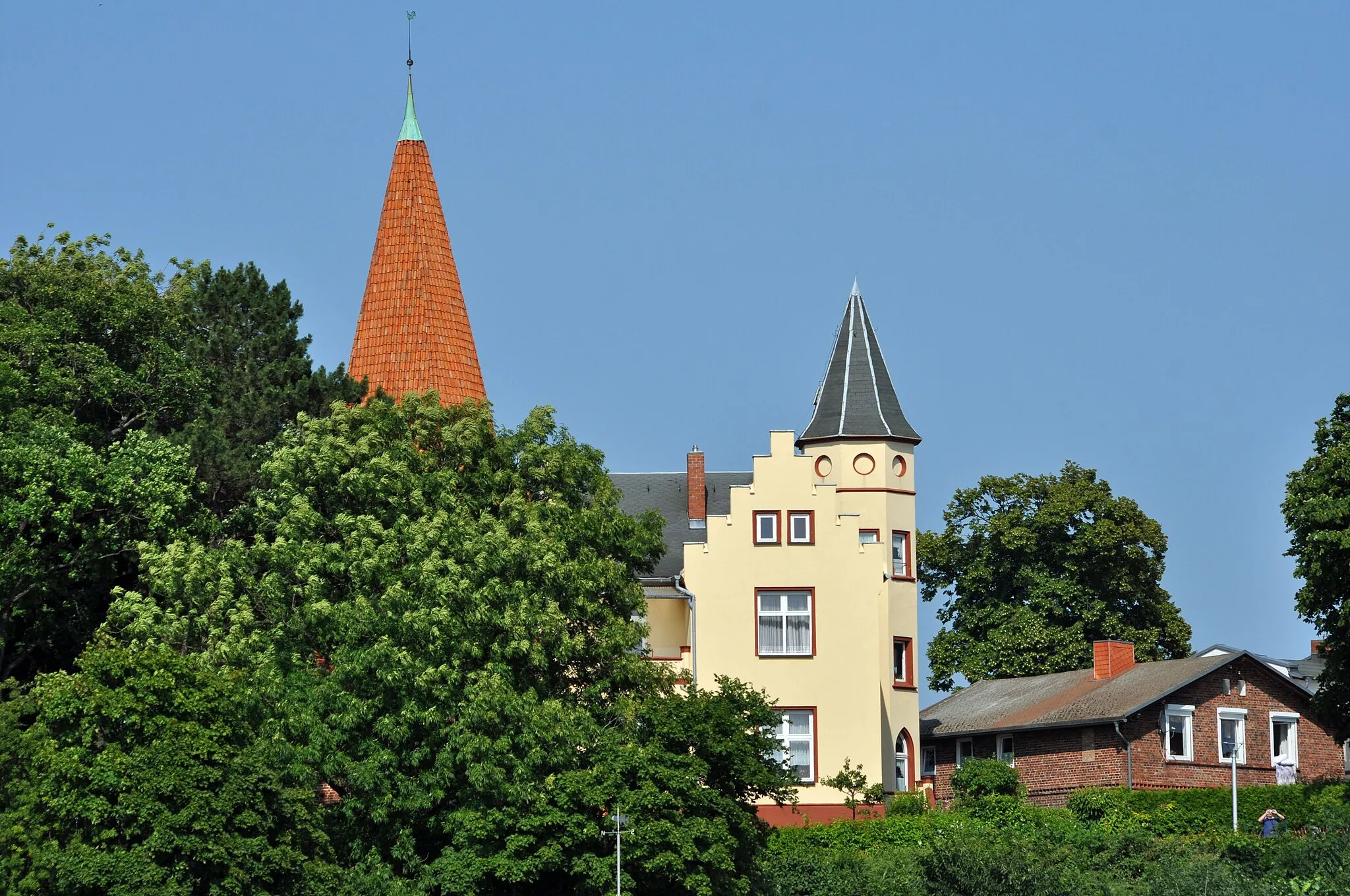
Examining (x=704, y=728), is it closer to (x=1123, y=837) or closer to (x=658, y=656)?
(x=1123, y=837)

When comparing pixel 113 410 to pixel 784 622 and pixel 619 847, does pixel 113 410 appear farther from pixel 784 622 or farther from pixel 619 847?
pixel 619 847

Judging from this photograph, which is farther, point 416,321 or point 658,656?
point 416,321

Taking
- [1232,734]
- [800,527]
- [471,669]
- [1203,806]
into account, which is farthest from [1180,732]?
[471,669]

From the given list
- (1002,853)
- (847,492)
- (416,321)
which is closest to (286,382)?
(416,321)

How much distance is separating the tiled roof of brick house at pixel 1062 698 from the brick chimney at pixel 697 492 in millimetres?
9387

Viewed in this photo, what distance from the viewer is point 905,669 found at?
54.3 metres

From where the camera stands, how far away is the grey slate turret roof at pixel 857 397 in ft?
189

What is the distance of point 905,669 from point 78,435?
71.1ft

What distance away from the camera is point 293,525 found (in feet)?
138

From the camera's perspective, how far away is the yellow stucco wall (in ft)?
166

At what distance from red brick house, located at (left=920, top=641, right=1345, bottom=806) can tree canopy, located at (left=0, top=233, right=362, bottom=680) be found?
69.1ft

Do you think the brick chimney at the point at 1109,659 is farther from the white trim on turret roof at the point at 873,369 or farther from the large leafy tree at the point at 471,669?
the large leafy tree at the point at 471,669

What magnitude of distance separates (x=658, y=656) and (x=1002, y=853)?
15112 mm

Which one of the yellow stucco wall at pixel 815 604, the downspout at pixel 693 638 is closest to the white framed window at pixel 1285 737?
the yellow stucco wall at pixel 815 604
